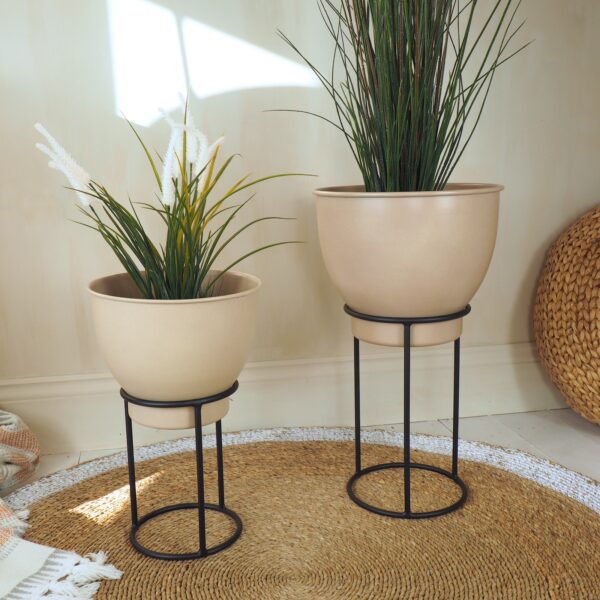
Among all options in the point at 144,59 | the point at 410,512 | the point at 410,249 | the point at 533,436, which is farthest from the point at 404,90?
the point at 533,436

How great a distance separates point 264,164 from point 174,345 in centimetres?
66

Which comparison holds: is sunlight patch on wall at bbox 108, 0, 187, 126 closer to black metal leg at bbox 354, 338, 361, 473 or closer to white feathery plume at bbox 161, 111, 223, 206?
white feathery plume at bbox 161, 111, 223, 206

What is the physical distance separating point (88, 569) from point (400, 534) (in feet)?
1.65

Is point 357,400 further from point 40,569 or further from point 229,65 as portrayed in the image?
point 229,65

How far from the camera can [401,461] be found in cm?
156

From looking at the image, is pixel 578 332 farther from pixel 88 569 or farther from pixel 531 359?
pixel 88 569

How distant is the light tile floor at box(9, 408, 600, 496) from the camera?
159 centimetres

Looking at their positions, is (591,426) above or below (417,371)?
below

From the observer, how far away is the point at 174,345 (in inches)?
43.1

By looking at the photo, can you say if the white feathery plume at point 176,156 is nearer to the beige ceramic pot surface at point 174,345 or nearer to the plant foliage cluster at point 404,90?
the beige ceramic pot surface at point 174,345

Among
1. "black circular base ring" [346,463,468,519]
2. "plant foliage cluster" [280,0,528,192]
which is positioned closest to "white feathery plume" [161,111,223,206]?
"plant foliage cluster" [280,0,528,192]

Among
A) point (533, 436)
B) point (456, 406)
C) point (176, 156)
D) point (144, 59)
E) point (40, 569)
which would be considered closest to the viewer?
point (176, 156)

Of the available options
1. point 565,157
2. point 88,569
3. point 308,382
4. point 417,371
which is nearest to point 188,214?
point 88,569

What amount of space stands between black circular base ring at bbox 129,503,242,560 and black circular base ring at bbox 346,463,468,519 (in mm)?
226
